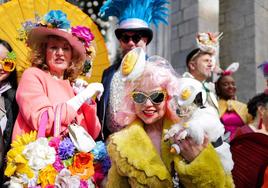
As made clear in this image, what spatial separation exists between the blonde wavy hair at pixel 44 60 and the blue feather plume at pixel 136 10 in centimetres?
76

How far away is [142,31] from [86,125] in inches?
42.1

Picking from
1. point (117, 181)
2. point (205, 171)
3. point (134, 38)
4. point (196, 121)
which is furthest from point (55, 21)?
point (205, 171)

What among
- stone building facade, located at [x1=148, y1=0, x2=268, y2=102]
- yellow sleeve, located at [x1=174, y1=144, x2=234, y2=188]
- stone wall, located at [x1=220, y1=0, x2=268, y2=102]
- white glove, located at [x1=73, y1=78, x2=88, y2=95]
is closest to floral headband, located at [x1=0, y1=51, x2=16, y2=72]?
white glove, located at [x1=73, y1=78, x2=88, y2=95]

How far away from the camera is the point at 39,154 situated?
98.4 inches

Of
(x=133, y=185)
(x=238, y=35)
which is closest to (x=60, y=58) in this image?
(x=133, y=185)

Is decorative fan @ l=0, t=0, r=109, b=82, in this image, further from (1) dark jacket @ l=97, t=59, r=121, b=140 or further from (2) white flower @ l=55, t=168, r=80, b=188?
(2) white flower @ l=55, t=168, r=80, b=188

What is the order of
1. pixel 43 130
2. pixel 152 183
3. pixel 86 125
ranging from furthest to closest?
pixel 86 125 → pixel 43 130 → pixel 152 183

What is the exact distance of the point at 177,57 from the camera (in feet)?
24.4

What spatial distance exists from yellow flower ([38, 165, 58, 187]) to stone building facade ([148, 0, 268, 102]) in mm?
5024

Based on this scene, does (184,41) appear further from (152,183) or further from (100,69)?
(152,183)

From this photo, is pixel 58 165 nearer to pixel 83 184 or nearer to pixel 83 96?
pixel 83 184

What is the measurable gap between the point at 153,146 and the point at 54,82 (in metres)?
1.03

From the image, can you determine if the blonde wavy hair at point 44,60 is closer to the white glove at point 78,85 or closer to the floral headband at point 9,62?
the white glove at point 78,85

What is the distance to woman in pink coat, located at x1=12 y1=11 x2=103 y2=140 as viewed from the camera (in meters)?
2.67
